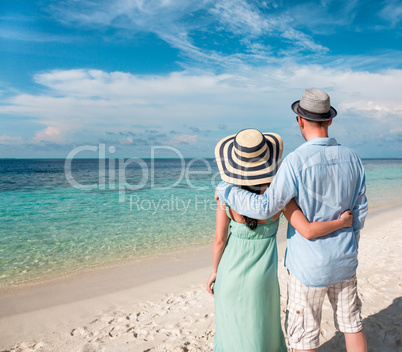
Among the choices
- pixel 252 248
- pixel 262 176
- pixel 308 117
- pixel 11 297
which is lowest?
pixel 11 297

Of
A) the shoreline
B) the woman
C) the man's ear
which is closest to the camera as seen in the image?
the man's ear

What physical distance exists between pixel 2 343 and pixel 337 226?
4.25 meters

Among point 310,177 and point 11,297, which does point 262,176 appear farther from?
point 11,297

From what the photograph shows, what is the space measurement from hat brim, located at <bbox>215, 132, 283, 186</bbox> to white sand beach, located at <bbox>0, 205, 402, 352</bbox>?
7.57ft

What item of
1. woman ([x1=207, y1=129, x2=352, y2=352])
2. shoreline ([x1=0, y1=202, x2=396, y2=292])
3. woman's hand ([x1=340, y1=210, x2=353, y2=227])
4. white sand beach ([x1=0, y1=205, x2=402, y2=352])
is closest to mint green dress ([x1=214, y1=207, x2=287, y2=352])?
woman ([x1=207, y1=129, x2=352, y2=352])

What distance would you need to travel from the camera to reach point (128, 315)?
4.30 metres

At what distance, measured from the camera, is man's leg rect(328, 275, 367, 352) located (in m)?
1.93

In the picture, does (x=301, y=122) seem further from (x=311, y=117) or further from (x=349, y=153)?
(x=349, y=153)

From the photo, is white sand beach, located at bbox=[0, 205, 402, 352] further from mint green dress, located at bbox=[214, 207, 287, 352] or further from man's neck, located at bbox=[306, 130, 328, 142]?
man's neck, located at bbox=[306, 130, 328, 142]

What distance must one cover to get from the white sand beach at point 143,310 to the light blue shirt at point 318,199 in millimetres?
1854

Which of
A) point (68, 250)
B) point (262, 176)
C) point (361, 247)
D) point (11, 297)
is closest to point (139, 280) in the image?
point (11, 297)

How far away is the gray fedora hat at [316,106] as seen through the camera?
5.91ft

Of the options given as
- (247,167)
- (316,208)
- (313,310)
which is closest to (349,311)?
(313,310)

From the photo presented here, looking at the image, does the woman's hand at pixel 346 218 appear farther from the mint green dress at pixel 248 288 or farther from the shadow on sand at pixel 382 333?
the shadow on sand at pixel 382 333
